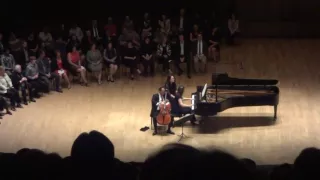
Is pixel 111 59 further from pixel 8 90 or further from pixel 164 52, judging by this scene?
pixel 8 90

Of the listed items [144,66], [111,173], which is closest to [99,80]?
[144,66]

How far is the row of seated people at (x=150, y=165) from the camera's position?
207 cm

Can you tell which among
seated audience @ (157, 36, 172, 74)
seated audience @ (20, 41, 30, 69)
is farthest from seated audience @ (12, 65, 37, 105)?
seated audience @ (157, 36, 172, 74)

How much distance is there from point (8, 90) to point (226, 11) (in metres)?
9.06

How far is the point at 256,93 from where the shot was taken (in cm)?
1230

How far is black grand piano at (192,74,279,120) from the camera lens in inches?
455

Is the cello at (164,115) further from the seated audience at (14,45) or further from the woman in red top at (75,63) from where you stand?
the seated audience at (14,45)

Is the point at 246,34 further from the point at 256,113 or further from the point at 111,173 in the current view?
the point at 111,173

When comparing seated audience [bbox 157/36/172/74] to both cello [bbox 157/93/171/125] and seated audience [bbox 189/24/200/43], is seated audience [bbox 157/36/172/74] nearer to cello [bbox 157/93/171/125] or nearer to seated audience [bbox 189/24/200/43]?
seated audience [bbox 189/24/200/43]

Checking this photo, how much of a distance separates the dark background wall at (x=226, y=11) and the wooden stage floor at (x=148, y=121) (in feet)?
11.3

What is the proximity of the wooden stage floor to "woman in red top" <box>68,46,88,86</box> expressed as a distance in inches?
18.0

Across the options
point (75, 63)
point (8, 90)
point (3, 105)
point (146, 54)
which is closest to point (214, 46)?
point (146, 54)

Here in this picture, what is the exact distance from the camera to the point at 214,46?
17.4 meters

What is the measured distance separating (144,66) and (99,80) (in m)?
1.35
